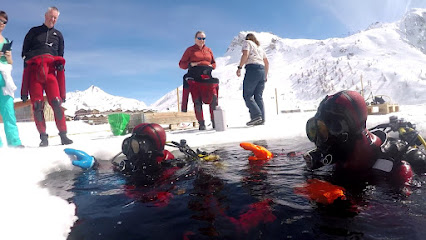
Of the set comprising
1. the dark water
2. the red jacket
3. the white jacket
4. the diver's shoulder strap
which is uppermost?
the red jacket

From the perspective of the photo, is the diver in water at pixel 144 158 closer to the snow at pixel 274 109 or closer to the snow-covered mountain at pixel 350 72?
the snow at pixel 274 109

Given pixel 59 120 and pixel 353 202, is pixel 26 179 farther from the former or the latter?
pixel 353 202

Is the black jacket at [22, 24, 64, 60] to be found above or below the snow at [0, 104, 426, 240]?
above

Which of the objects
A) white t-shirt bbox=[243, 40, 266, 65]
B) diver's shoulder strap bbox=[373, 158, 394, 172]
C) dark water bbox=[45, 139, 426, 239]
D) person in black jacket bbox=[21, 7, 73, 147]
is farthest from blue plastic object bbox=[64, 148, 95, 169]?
white t-shirt bbox=[243, 40, 266, 65]

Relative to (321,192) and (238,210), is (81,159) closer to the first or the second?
(238,210)

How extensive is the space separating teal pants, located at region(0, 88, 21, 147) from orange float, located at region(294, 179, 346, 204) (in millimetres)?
4817

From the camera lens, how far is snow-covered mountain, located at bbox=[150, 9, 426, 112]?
2366 cm

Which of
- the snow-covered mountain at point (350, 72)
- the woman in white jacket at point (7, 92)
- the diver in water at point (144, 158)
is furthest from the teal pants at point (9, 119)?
the snow-covered mountain at point (350, 72)

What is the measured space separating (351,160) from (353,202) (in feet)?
2.24

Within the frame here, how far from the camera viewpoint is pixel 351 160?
2.28 metres

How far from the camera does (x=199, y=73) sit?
6203 mm

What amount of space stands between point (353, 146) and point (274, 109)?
63.1 feet

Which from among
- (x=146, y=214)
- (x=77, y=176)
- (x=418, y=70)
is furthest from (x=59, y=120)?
(x=418, y=70)

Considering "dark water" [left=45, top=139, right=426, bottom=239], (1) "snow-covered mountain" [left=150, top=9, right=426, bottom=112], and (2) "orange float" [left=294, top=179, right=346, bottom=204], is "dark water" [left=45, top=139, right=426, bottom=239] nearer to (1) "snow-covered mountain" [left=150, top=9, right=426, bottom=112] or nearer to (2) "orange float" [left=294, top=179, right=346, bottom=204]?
(2) "orange float" [left=294, top=179, right=346, bottom=204]
